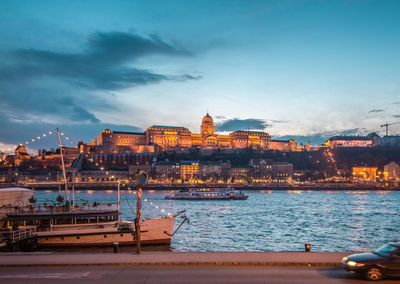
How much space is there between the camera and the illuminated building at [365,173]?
146375 mm

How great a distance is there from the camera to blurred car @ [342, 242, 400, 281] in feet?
33.3

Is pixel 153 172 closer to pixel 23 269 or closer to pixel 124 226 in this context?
pixel 124 226

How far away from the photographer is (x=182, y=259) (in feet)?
41.9

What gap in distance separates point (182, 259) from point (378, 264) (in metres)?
5.94

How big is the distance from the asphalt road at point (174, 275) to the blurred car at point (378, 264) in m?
0.25

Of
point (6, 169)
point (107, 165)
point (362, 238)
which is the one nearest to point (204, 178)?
point (107, 165)

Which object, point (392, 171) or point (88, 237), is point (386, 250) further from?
point (392, 171)

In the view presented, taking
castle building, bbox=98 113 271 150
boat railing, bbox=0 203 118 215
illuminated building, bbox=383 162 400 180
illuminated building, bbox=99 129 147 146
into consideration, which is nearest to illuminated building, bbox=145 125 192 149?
castle building, bbox=98 113 271 150

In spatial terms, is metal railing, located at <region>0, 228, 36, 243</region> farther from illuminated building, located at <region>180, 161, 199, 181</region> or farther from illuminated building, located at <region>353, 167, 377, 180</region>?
illuminated building, located at <region>353, 167, 377, 180</region>

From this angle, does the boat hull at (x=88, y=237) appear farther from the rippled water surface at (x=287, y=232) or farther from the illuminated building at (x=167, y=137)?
the illuminated building at (x=167, y=137)

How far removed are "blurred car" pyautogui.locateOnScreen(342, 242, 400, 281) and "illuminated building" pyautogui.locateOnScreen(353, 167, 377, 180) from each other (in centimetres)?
14615

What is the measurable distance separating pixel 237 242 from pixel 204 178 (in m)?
105

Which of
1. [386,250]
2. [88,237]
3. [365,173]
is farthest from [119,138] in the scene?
[386,250]

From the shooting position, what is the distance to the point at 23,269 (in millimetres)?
12086
